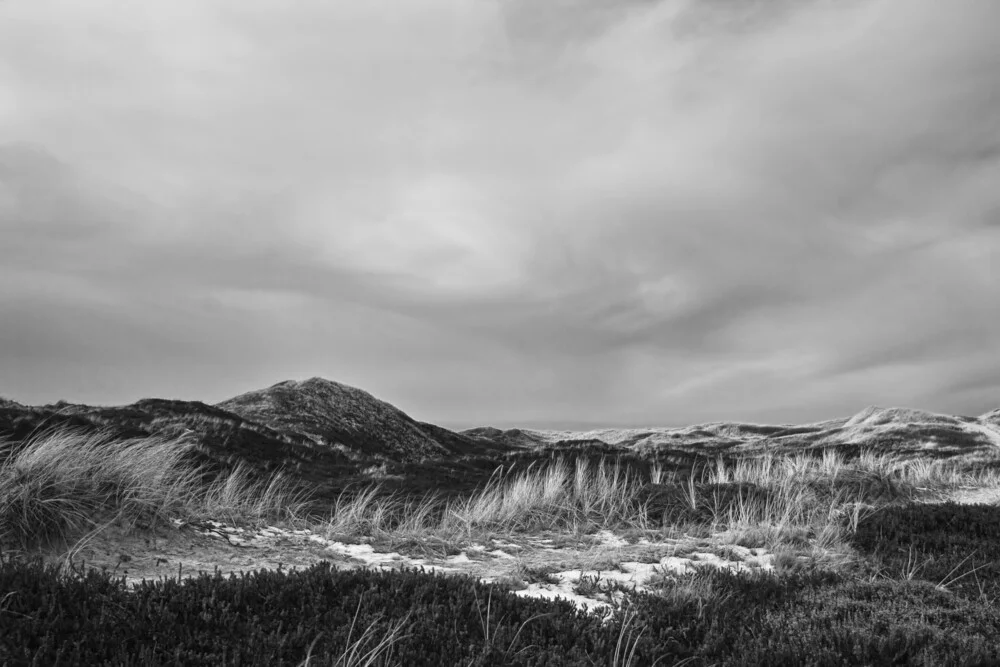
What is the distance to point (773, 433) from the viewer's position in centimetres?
5522

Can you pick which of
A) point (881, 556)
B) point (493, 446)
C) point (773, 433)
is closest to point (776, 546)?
point (881, 556)

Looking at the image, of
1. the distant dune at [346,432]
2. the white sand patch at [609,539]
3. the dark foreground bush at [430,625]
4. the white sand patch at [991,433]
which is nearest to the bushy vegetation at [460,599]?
the dark foreground bush at [430,625]

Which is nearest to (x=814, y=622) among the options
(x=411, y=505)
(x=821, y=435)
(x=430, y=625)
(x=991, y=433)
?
(x=430, y=625)

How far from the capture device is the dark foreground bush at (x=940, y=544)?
841 cm

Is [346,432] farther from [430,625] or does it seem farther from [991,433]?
[991,433]

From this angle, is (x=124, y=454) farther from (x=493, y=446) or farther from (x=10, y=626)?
(x=493, y=446)

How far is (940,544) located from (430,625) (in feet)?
28.6

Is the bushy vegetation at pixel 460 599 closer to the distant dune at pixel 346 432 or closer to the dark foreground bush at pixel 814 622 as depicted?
the dark foreground bush at pixel 814 622

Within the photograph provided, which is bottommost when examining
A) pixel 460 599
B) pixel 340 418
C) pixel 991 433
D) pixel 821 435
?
pixel 460 599

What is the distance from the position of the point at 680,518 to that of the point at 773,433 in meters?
47.1

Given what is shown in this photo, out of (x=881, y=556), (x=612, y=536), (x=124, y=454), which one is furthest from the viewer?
(x=612, y=536)

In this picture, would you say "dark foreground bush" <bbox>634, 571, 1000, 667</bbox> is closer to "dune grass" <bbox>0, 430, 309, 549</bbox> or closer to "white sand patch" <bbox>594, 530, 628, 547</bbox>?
"white sand patch" <bbox>594, 530, 628, 547</bbox>

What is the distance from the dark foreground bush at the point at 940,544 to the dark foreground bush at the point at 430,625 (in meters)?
2.00

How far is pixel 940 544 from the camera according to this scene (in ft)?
32.5
